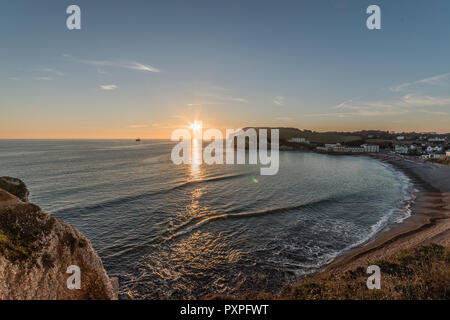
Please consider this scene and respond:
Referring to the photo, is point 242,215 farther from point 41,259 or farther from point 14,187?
point 14,187

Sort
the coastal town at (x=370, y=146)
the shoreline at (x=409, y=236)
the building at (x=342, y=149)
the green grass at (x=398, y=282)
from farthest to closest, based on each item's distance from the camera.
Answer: the building at (x=342, y=149) < the coastal town at (x=370, y=146) < the shoreline at (x=409, y=236) < the green grass at (x=398, y=282)

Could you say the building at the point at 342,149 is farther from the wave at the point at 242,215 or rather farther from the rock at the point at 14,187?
the rock at the point at 14,187

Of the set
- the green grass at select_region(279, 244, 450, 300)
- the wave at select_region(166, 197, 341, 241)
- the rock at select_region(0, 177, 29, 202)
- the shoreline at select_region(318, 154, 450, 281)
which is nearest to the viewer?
the green grass at select_region(279, 244, 450, 300)

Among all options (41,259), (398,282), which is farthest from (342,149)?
(41,259)

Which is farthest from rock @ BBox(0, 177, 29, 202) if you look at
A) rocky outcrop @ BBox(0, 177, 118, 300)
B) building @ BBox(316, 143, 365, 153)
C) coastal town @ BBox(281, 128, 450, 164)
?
building @ BBox(316, 143, 365, 153)

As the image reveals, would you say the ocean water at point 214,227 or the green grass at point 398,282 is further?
the ocean water at point 214,227

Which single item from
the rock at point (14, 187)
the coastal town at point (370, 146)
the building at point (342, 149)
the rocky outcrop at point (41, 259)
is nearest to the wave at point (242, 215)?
the rocky outcrop at point (41, 259)

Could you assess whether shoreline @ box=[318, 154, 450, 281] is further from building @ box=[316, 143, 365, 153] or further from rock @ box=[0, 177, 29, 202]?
building @ box=[316, 143, 365, 153]
